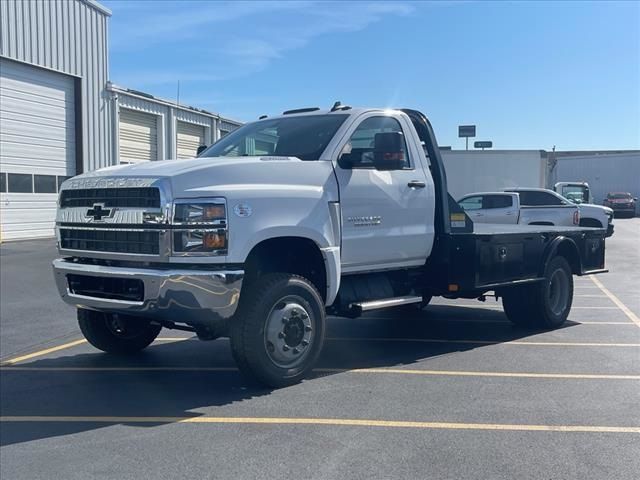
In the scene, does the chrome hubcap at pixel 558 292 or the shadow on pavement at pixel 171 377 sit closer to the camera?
the shadow on pavement at pixel 171 377

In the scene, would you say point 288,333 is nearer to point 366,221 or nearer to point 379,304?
point 379,304

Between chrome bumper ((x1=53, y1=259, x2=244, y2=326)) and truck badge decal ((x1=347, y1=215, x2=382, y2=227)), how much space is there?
1.45m

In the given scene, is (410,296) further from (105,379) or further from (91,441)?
(91,441)

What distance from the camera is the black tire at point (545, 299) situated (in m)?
8.75

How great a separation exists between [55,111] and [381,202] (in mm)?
19424

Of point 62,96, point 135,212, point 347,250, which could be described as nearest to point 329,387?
point 347,250

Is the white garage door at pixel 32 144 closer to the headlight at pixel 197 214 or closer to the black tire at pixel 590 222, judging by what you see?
the black tire at pixel 590 222

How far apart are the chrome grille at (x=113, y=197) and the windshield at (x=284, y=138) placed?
1581 millimetres

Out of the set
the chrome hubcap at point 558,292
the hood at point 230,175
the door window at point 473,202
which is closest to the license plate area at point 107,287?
the hood at point 230,175

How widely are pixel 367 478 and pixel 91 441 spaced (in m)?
2.00

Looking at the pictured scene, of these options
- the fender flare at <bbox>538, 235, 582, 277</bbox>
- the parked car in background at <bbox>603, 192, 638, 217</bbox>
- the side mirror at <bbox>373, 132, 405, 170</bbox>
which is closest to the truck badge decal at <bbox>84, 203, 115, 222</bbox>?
the side mirror at <bbox>373, 132, 405, 170</bbox>

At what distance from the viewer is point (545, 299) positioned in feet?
28.7

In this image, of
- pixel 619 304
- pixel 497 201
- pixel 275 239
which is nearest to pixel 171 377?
pixel 275 239

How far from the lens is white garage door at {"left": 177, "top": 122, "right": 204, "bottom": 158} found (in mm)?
29175
